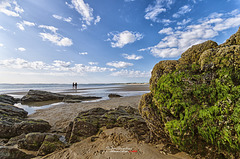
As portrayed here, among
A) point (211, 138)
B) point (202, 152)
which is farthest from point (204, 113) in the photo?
point (202, 152)

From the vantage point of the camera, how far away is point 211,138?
2521 millimetres

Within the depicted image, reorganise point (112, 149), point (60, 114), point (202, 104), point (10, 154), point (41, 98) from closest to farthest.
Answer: point (202, 104) < point (112, 149) < point (10, 154) < point (60, 114) < point (41, 98)

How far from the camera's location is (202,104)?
291 cm

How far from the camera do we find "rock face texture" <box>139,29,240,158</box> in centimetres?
246

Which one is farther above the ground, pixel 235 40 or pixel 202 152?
pixel 235 40

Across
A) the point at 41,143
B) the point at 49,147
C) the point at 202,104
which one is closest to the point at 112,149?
the point at 49,147

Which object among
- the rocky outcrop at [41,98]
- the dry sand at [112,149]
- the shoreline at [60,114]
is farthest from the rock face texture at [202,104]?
the rocky outcrop at [41,98]

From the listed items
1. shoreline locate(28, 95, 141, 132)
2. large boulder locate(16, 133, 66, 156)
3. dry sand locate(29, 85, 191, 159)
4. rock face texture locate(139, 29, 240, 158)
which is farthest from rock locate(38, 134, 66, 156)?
rock face texture locate(139, 29, 240, 158)

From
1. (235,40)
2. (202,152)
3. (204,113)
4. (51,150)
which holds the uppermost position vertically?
(235,40)

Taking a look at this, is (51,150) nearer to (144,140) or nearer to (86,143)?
(86,143)

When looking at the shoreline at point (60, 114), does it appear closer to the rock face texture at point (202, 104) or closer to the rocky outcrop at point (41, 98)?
the rocky outcrop at point (41, 98)

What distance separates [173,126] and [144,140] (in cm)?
149

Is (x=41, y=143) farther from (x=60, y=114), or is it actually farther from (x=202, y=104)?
(x=202, y=104)

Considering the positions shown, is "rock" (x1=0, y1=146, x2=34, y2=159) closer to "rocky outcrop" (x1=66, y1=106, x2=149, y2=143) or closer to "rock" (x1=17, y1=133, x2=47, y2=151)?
"rock" (x1=17, y1=133, x2=47, y2=151)
